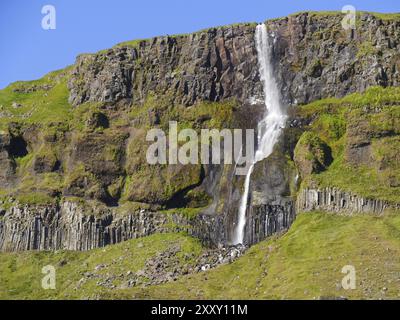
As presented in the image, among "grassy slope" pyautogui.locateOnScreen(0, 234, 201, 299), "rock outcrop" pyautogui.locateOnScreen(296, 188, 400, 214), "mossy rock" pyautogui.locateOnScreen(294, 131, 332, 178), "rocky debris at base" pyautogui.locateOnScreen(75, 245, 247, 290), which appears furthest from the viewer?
"mossy rock" pyautogui.locateOnScreen(294, 131, 332, 178)

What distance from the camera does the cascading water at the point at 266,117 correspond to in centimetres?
16375

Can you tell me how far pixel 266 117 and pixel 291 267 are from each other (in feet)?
178

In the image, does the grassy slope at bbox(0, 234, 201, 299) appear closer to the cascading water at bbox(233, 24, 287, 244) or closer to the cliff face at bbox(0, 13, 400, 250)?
the cliff face at bbox(0, 13, 400, 250)

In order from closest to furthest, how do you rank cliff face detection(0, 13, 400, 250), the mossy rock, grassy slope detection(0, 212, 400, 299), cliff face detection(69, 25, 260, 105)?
grassy slope detection(0, 212, 400, 299) → the mossy rock → cliff face detection(0, 13, 400, 250) → cliff face detection(69, 25, 260, 105)

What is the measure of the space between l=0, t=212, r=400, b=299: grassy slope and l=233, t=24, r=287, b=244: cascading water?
12176 millimetres

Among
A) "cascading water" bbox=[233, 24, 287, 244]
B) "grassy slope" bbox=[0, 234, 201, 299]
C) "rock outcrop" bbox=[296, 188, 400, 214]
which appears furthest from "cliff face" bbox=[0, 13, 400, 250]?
"grassy slope" bbox=[0, 234, 201, 299]

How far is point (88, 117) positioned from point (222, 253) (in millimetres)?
55158

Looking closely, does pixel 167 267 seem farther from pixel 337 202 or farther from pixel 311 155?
pixel 311 155

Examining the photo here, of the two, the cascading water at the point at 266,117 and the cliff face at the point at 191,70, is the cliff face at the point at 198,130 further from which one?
the cascading water at the point at 266,117

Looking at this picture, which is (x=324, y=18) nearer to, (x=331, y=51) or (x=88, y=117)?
(x=331, y=51)

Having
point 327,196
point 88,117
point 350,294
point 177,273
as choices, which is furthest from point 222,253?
point 88,117

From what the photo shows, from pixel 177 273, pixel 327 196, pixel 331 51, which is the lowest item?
pixel 177 273

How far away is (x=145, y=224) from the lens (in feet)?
561

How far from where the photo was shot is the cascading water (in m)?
164
